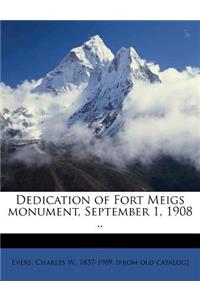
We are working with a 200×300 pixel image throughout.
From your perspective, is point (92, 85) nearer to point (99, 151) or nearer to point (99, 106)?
point (99, 106)

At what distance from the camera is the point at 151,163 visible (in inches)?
659

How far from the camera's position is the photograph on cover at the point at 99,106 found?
16234mm

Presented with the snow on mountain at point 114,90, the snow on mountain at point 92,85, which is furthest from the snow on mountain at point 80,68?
the snow on mountain at point 114,90

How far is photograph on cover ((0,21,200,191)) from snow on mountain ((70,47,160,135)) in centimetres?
2

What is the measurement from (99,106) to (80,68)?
39.0 inches

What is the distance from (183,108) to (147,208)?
251 cm

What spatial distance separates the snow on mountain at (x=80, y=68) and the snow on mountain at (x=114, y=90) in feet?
0.80

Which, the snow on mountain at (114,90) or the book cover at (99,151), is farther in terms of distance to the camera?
the snow on mountain at (114,90)

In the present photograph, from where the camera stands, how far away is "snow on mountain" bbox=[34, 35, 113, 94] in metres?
16.2

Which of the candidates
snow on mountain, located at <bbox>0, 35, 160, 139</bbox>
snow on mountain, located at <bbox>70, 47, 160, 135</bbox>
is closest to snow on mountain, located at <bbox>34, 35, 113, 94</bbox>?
snow on mountain, located at <bbox>0, 35, 160, 139</bbox>

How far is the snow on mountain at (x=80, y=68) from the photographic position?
1622 centimetres

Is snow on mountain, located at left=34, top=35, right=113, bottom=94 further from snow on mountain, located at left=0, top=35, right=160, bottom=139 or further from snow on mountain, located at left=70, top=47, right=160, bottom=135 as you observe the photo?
snow on mountain, located at left=70, top=47, right=160, bottom=135

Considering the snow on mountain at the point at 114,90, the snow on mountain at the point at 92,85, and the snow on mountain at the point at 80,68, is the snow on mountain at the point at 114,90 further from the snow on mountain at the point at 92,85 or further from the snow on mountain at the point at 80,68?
the snow on mountain at the point at 80,68
